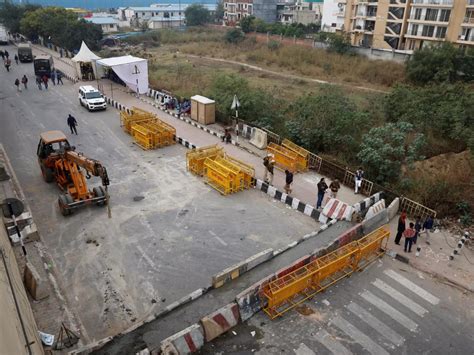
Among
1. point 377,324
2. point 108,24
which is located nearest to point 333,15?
point 108,24

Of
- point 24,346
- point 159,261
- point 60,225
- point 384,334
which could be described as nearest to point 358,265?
point 384,334

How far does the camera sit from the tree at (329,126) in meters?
19.0

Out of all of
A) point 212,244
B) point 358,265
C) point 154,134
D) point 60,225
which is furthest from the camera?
point 154,134

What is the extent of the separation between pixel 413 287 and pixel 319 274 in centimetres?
293

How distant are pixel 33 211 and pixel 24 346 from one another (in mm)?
9150

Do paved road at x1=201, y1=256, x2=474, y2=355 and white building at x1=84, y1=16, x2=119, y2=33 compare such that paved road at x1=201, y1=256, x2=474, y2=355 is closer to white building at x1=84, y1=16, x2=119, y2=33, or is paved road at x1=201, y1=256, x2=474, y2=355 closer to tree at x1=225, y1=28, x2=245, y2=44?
tree at x1=225, y1=28, x2=245, y2=44

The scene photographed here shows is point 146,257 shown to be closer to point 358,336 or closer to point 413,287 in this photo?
point 358,336

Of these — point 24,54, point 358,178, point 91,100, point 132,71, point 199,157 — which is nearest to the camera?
point 358,178

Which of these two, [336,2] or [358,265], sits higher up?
[336,2]

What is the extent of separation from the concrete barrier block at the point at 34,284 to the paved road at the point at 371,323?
4.94m

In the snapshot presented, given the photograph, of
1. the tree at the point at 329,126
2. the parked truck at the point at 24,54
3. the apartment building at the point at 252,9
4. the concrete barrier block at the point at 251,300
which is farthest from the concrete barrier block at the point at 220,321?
the apartment building at the point at 252,9

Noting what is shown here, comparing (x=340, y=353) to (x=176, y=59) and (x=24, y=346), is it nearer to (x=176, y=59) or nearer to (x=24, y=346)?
(x=24, y=346)

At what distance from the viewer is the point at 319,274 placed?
1060 centimetres

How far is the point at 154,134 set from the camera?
2036 cm
